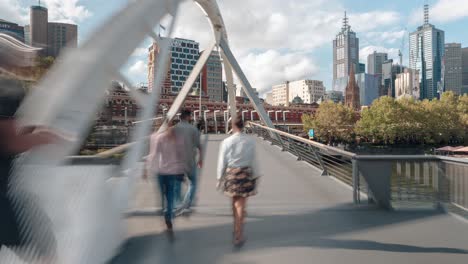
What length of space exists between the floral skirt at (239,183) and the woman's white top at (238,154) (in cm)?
6

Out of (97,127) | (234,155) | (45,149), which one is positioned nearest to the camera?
(45,149)

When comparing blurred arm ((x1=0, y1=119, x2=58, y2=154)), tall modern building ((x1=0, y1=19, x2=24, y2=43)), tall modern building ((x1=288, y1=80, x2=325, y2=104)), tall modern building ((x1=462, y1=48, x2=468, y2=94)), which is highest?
tall modern building ((x1=462, y1=48, x2=468, y2=94))

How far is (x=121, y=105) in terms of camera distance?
3.39 meters

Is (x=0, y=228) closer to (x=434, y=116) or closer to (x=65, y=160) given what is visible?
(x=65, y=160)

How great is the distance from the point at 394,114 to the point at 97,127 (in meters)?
66.6

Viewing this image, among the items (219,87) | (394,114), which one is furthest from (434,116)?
(219,87)

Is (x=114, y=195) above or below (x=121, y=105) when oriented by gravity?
below

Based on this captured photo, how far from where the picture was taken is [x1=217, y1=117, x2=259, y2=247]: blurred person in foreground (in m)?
3.77

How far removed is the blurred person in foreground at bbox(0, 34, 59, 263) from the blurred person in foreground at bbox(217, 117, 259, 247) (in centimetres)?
217

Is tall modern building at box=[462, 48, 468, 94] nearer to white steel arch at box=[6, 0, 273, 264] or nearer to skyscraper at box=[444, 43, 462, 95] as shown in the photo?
skyscraper at box=[444, 43, 462, 95]

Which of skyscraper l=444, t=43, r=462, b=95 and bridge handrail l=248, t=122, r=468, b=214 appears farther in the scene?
skyscraper l=444, t=43, r=462, b=95

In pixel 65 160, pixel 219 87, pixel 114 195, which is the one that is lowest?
pixel 114 195

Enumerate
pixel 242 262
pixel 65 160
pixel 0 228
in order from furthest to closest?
pixel 242 262 → pixel 65 160 → pixel 0 228

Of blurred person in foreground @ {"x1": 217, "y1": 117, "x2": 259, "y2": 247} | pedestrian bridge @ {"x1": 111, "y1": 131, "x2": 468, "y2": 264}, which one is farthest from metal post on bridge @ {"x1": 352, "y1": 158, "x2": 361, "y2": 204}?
blurred person in foreground @ {"x1": 217, "y1": 117, "x2": 259, "y2": 247}
